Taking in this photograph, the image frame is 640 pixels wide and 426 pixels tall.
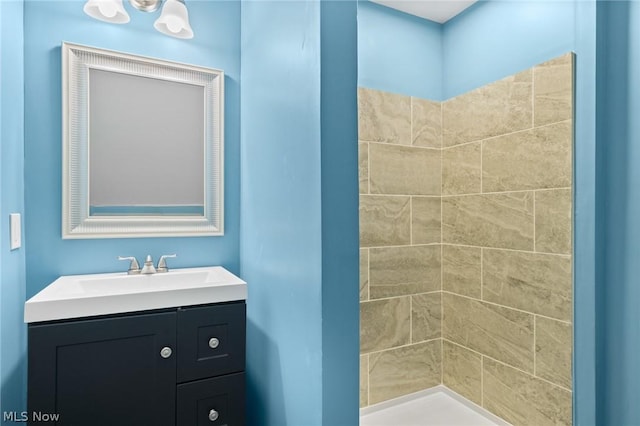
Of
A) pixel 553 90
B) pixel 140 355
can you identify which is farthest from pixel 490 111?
pixel 140 355

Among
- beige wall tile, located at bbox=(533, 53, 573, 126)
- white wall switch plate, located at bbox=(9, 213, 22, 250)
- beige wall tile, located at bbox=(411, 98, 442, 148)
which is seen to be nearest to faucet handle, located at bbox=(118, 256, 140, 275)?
white wall switch plate, located at bbox=(9, 213, 22, 250)

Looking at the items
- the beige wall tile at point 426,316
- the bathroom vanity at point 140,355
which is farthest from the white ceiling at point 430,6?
the bathroom vanity at point 140,355

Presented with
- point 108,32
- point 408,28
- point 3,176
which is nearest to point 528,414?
point 408,28

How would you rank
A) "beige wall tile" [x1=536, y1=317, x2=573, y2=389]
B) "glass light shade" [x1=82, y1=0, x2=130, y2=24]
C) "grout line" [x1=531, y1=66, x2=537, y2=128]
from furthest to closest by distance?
1. "grout line" [x1=531, y1=66, x2=537, y2=128]
2. "beige wall tile" [x1=536, y1=317, x2=573, y2=389]
3. "glass light shade" [x1=82, y1=0, x2=130, y2=24]

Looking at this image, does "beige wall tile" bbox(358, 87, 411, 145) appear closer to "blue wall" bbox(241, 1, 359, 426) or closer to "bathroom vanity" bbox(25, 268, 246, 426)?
"blue wall" bbox(241, 1, 359, 426)

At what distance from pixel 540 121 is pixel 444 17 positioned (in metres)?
0.99

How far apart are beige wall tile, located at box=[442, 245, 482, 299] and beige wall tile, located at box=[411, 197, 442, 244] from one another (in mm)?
127

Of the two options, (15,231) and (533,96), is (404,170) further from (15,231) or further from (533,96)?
(15,231)

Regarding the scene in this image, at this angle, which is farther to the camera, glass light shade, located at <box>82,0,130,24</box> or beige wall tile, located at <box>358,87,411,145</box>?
beige wall tile, located at <box>358,87,411,145</box>

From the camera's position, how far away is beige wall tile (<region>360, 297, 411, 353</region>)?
208cm

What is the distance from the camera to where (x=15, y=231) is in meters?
1.29

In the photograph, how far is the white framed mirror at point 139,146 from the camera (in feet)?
4.91

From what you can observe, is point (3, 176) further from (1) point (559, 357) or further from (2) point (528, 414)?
(2) point (528, 414)

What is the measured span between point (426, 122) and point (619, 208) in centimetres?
138
